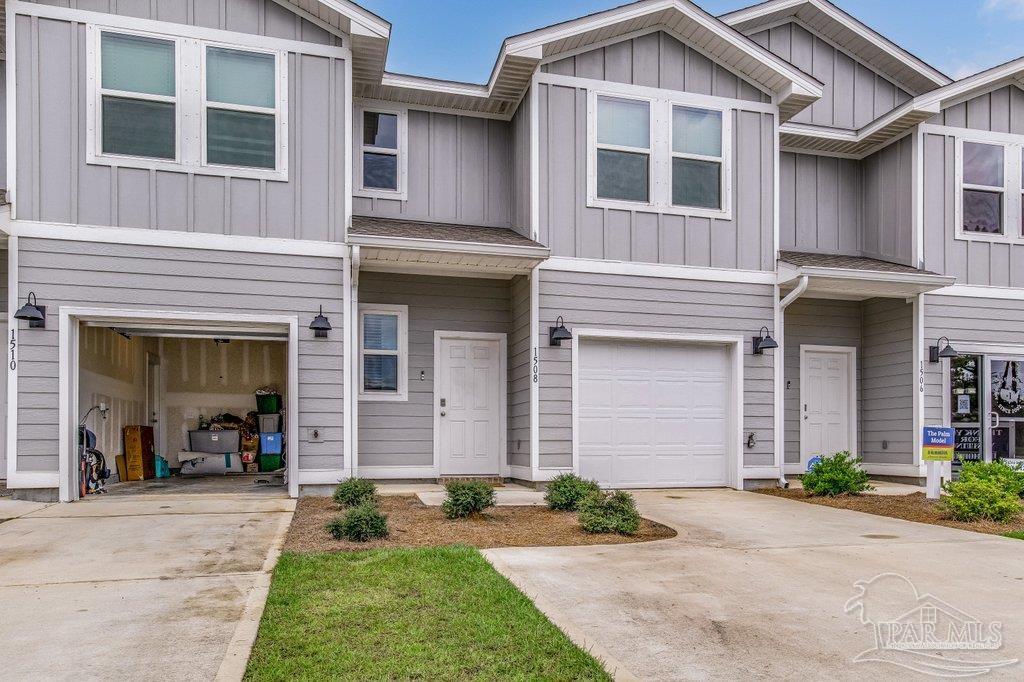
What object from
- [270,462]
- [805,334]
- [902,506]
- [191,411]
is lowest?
[270,462]

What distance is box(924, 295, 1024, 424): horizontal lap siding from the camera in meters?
10.7

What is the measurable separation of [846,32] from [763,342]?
564cm

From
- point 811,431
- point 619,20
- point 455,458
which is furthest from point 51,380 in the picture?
point 811,431

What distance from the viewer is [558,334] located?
9.23 metres

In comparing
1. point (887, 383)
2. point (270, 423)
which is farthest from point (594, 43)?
point (270, 423)

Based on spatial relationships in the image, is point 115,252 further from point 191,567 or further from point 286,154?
Answer: point 191,567

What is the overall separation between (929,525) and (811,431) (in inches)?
174

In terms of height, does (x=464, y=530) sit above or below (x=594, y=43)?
below

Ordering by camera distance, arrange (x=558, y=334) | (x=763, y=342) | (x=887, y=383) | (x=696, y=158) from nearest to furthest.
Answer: (x=558, y=334) < (x=763, y=342) < (x=696, y=158) < (x=887, y=383)

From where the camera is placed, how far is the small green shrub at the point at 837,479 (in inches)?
352

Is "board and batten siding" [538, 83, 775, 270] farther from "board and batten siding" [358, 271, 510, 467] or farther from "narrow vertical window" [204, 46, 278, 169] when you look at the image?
"narrow vertical window" [204, 46, 278, 169]

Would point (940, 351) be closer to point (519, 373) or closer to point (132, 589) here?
point (519, 373)

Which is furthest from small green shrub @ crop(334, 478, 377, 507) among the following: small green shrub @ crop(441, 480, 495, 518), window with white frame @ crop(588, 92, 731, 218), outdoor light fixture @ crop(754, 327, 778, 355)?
outdoor light fixture @ crop(754, 327, 778, 355)

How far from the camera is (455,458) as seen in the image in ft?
33.8
